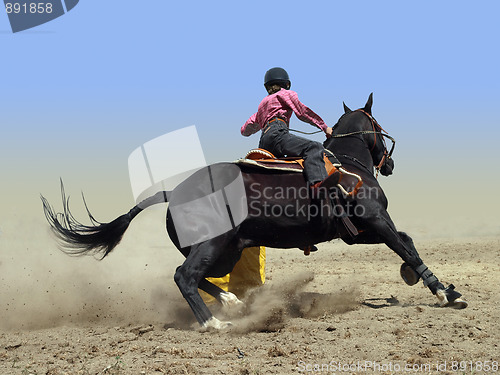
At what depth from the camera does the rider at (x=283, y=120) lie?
21.4 feet

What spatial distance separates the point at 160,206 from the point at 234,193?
1.02 m

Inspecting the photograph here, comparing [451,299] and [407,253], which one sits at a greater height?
[407,253]

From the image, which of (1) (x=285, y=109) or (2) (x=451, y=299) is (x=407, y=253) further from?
(1) (x=285, y=109)

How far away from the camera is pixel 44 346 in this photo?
5.53m

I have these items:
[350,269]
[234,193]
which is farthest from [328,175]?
[350,269]

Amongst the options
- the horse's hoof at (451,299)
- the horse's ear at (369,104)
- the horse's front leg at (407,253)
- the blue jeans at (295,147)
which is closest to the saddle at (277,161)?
the blue jeans at (295,147)

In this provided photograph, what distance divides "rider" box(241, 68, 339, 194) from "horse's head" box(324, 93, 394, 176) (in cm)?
29

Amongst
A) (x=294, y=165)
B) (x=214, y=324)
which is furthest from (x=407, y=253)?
(x=214, y=324)

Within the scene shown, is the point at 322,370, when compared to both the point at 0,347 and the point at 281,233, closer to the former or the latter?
the point at 281,233

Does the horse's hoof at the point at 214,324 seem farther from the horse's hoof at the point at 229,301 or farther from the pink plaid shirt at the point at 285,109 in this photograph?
the pink plaid shirt at the point at 285,109

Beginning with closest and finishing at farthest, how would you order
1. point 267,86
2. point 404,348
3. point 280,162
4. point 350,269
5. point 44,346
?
point 404,348
point 44,346
point 280,162
point 267,86
point 350,269

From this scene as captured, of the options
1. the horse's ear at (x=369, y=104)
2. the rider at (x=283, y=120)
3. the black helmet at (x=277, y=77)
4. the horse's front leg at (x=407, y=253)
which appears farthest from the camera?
the horse's ear at (x=369, y=104)

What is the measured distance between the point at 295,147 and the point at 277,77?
0.96m

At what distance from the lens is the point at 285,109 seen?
687cm
